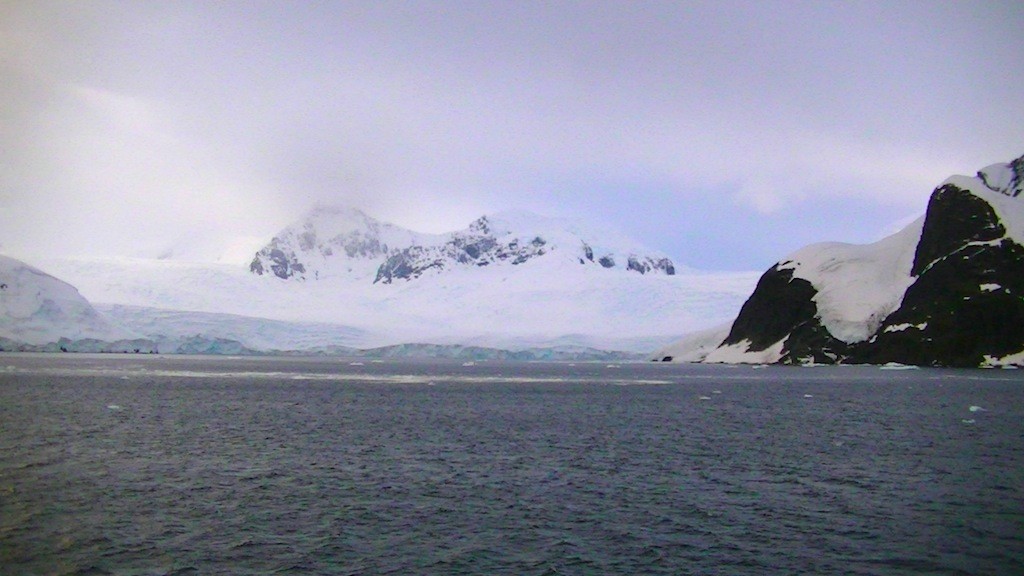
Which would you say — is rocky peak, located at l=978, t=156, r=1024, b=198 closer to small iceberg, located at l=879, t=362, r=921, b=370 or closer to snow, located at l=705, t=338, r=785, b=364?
small iceberg, located at l=879, t=362, r=921, b=370

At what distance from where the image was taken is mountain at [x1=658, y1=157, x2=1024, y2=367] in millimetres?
120062

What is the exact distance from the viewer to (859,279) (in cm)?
Result: 14388

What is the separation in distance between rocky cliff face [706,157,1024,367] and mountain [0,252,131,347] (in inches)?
4696

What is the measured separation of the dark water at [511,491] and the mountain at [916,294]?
229ft

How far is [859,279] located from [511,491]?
129 m

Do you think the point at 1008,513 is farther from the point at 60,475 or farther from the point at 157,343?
the point at 157,343

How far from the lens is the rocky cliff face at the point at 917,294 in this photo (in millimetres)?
120062

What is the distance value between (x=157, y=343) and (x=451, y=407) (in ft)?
430

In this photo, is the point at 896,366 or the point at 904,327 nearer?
the point at 904,327

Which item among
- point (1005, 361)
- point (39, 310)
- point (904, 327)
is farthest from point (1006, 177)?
point (39, 310)

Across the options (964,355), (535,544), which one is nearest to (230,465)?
(535,544)

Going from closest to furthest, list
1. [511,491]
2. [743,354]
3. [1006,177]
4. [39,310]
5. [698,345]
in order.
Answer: [511,491]
[39,310]
[1006,177]
[743,354]
[698,345]

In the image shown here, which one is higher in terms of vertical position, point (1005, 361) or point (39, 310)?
point (39, 310)

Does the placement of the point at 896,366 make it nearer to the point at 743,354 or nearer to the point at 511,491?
the point at 743,354
